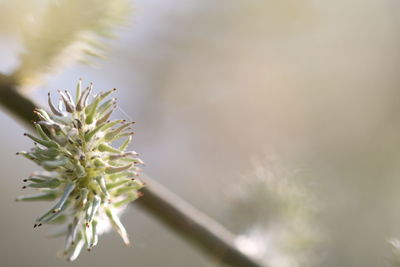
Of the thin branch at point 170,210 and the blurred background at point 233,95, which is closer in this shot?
the thin branch at point 170,210

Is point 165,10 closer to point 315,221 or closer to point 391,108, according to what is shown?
point 391,108

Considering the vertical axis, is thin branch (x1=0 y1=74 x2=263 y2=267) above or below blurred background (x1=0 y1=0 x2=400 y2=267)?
below

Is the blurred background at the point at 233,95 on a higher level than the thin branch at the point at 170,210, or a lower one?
higher

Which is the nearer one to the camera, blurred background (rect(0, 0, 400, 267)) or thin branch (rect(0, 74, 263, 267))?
thin branch (rect(0, 74, 263, 267))

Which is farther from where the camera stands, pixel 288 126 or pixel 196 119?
pixel 196 119

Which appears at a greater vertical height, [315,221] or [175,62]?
[175,62]

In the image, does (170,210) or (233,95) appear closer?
(170,210)

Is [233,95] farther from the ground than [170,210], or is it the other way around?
[233,95]

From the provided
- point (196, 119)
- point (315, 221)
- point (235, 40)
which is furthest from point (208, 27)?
point (315, 221)
